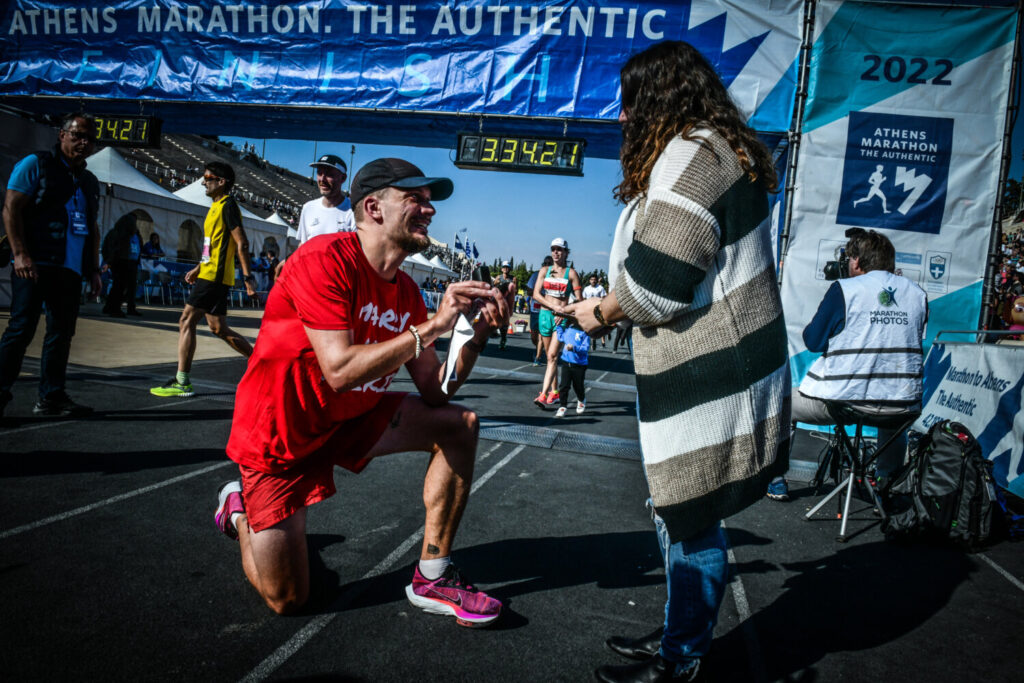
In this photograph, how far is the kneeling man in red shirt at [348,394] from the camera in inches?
75.8

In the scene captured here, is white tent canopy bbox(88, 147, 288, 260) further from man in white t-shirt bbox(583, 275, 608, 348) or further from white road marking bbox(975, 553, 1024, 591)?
white road marking bbox(975, 553, 1024, 591)

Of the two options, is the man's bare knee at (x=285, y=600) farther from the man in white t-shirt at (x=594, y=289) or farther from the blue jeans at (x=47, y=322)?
the man in white t-shirt at (x=594, y=289)

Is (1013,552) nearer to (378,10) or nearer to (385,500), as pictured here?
(385,500)

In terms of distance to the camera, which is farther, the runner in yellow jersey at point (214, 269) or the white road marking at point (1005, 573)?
the runner in yellow jersey at point (214, 269)

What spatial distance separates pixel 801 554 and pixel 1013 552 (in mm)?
1410

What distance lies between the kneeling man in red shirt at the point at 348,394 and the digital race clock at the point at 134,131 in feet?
28.2

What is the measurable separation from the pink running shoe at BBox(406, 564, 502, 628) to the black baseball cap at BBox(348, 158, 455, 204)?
4.96ft

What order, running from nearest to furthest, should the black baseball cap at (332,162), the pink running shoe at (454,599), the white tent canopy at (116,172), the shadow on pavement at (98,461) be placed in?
the pink running shoe at (454,599)
the shadow on pavement at (98,461)
the black baseball cap at (332,162)
the white tent canopy at (116,172)

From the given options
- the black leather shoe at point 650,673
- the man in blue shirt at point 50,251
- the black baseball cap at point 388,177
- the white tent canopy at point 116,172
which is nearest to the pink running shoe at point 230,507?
the black baseball cap at point 388,177

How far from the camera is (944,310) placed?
585 cm

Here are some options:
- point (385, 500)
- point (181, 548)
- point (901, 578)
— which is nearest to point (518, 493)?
point (385, 500)

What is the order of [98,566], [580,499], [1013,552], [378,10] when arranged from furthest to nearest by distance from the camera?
1. [378,10]
2. [580,499]
3. [1013,552]
4. [98,566]

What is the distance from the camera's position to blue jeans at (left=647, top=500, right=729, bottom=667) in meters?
1.66

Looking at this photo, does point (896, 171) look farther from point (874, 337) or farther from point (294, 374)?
point (294, 374)
